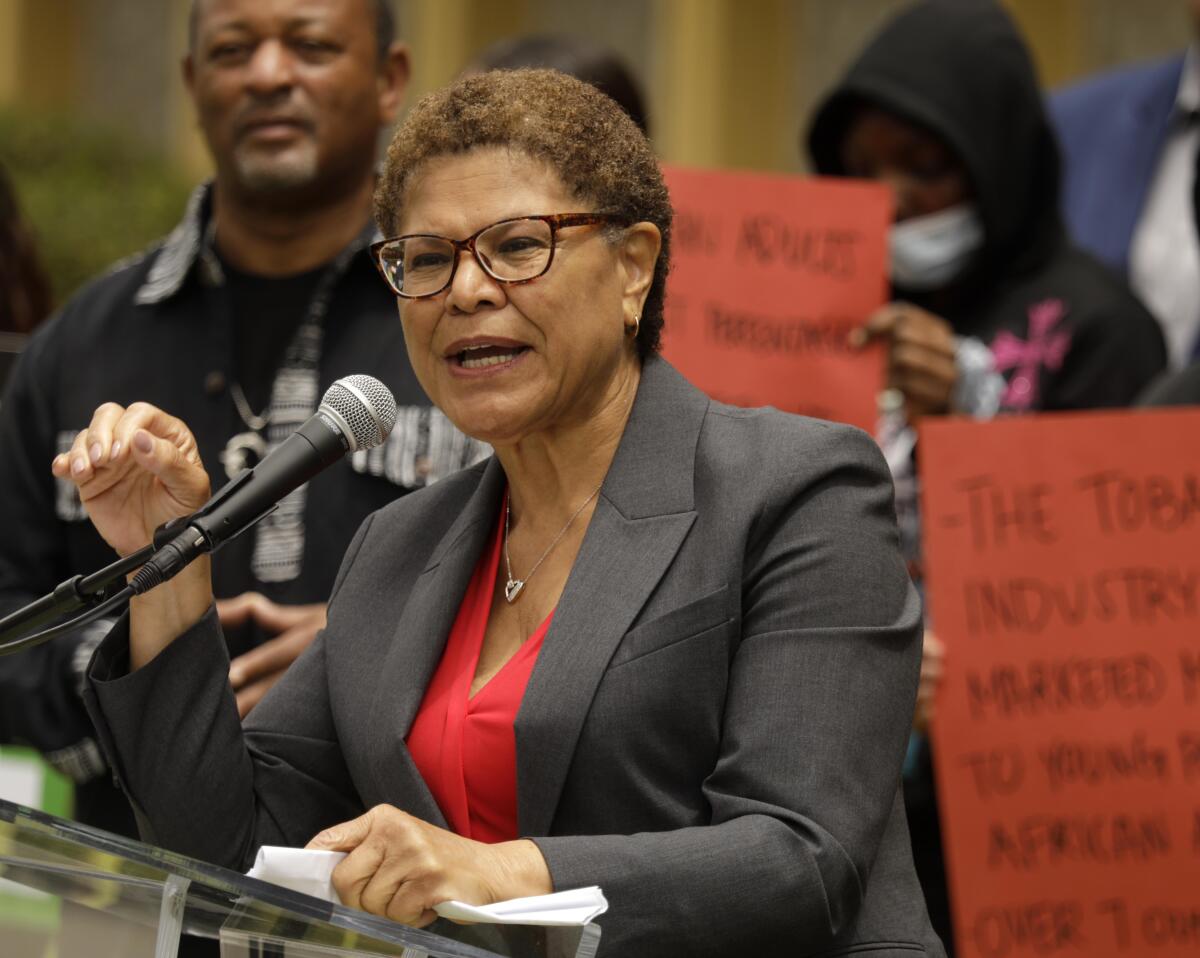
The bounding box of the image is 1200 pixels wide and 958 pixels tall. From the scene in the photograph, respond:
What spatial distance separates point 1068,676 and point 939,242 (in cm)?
111

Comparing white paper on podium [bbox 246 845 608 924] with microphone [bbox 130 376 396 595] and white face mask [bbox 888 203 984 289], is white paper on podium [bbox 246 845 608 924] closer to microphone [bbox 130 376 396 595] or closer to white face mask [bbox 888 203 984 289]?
microphone [bbox 130 376 396 595]

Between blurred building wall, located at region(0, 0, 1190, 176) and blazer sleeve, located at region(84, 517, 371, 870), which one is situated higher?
blurred building wall, located at region(0, 0, 1190, 176)

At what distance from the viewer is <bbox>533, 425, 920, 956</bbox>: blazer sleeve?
2047 mm

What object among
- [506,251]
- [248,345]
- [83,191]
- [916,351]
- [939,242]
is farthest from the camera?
[83,191]

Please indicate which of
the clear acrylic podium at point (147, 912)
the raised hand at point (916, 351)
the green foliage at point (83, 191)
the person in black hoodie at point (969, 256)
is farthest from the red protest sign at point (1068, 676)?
the green foliage at point (83, 191)

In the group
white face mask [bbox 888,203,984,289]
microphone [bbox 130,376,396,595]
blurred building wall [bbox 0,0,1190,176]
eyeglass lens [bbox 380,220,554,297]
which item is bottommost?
microphone [bbox 130,376,396,595]

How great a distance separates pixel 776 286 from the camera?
402 centimetres

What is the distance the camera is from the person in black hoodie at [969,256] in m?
3.97

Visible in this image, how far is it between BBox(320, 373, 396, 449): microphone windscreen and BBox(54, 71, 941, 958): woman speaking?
0.57 feet

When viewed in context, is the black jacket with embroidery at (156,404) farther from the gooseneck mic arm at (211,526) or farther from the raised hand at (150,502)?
the gooseneck mic arm at (211,526)

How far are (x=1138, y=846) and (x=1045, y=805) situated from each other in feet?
0.59

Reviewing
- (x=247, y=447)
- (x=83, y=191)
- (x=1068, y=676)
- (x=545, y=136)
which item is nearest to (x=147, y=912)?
(x=545, y=136)

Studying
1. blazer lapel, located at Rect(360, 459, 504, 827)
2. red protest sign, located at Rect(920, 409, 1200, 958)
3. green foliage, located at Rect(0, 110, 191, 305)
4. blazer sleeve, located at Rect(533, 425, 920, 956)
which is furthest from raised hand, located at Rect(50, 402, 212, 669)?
green foliage, located at Rect(0, 110, 191, 305)

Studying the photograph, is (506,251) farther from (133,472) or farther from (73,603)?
(73,603)
